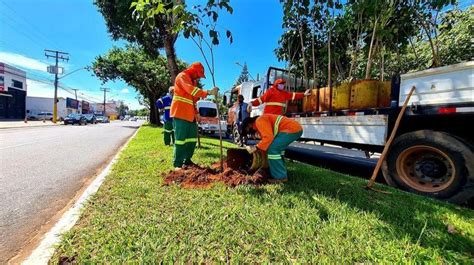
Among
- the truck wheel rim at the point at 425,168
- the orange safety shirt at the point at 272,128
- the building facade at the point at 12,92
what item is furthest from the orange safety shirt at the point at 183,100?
the building facade at the point at 12,92

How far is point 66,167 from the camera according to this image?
18.5 feet

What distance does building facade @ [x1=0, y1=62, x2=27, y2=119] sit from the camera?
32.2m

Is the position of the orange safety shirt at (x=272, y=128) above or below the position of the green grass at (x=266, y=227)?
above

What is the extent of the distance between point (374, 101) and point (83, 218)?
5149 mm

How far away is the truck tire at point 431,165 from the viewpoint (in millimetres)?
3471

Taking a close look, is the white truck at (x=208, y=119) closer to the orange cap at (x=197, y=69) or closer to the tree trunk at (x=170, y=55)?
the tree trunk at (x=170, y=55)

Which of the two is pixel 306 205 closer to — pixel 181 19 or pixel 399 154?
pixel 399 154

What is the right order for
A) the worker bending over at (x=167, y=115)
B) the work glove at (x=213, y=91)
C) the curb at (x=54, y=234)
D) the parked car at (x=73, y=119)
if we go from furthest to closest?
the parked car at (x=73, y=119) → the worker bending over at (x=167, y=115) → the work glove at (x=213, y=91) → the curb at (x=54, y=234)

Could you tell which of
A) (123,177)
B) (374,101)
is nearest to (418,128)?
(374,101)

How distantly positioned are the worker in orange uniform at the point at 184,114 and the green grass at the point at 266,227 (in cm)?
101

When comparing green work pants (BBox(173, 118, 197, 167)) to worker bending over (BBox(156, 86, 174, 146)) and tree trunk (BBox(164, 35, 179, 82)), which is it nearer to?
worker bending over (BBox(156, 86, 174, 146))

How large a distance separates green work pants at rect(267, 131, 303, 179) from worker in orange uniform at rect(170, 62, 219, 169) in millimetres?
1326

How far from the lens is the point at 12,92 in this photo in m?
34.8

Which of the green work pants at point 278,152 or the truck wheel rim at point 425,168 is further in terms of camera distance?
the green work pants at point 278,152
